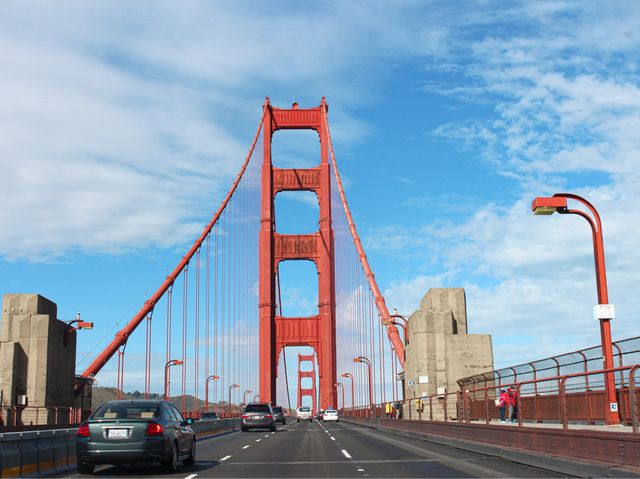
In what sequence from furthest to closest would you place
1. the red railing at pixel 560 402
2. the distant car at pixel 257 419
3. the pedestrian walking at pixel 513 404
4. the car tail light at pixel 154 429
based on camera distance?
the distant car at pixel 257 419 → the pedestrian walking at pixel 513 404 → the car tail light at pixel 154 429 → the red railing at pixel 560 402

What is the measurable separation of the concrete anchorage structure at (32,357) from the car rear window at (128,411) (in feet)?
86.0

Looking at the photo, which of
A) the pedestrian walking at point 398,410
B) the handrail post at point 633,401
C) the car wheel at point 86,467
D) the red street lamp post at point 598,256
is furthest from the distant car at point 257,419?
the handrail post at point 633,401

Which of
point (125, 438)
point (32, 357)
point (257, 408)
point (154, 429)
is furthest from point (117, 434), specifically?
point (32, 357)

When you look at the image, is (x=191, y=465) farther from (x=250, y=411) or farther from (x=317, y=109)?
(x=317, y=109)

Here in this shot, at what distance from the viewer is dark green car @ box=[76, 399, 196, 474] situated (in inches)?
542

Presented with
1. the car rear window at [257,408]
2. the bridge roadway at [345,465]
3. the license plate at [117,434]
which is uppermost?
the license plate at [117,434]

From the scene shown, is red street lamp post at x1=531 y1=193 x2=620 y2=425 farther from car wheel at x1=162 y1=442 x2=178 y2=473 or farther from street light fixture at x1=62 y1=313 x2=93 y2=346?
street light fixture at x1=62 y1=313 x2=93 y2=346

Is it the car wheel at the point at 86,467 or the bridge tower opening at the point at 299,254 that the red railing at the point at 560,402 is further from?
the bridge tower opening at the point at 299,254

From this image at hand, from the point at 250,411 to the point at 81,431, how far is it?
95.9 ft

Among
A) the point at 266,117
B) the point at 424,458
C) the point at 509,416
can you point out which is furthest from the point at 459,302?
the point at 266,117

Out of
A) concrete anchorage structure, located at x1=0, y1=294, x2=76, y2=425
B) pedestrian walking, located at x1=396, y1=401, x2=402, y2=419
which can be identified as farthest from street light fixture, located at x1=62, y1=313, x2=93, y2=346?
pedestrian walking, located at x1=396, y1=401, x2=402, y2=419

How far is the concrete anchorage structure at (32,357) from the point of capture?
1610 inches

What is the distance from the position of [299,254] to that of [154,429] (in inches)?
2701

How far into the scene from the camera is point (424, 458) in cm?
1812
